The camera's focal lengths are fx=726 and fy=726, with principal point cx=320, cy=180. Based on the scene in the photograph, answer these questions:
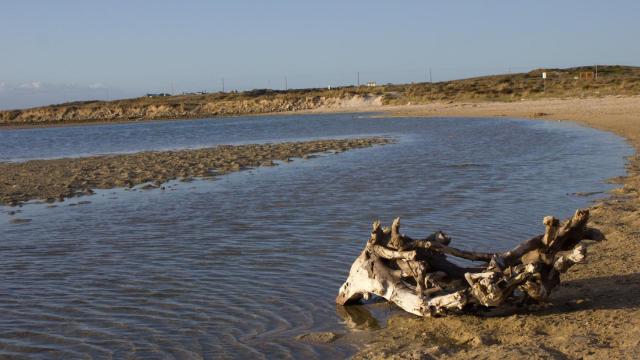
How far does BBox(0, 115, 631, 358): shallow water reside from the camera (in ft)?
19.4

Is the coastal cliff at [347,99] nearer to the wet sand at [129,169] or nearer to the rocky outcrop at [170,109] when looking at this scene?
the rocky outcrop at [170,109]

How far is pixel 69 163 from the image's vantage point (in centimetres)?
2181

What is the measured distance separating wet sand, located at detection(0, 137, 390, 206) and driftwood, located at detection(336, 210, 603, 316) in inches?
364

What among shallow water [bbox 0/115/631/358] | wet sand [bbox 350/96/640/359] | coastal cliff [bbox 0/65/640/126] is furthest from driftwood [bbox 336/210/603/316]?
coastal cliff [bbox 0/65/640/126]

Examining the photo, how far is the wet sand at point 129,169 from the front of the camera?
1533 cm

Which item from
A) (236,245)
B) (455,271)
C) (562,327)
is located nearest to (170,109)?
(236,245)

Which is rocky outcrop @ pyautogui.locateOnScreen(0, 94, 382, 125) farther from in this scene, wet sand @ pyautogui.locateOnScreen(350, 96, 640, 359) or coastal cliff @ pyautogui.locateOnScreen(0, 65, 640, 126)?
wet sand @ pyautogui.locateOnScreen(350, 96, 640, 359)

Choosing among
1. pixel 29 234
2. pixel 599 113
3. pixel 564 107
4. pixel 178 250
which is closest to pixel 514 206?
pixel 178 250

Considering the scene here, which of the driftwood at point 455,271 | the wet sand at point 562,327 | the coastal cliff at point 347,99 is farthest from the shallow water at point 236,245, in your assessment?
the coastal cliff at point 347,99

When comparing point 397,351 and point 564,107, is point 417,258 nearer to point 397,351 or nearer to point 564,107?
point 397,351

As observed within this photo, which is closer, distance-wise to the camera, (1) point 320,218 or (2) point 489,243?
(2) point 489,243

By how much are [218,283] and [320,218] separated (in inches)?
139

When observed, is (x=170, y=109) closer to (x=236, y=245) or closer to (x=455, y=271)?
(x=236, y=245)

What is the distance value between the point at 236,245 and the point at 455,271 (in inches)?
145
